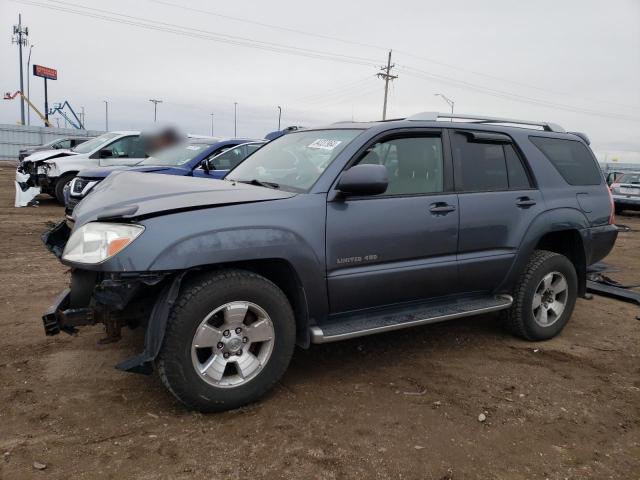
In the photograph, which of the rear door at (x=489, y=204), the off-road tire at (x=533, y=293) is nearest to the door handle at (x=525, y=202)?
the rear door at (x=489, y=204)

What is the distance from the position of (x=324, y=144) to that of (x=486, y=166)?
4.50ft

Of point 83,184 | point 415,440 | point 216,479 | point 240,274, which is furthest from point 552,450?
point 83,184

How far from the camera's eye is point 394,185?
12.0ft

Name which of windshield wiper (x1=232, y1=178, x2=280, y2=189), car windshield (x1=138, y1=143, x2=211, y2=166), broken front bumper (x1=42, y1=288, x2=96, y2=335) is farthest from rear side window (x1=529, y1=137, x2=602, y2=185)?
car windshield (x1=138, y1=143, x2=211, y2=166)

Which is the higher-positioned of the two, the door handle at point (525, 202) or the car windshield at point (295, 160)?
the car windshield at point (295, 160)

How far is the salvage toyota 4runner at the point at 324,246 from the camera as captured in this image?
112 inches

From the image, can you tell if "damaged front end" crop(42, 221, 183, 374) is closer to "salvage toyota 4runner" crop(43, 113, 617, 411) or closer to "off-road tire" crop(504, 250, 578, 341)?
"salvage toyota 4runner" crop(43, 113, 617, 411)

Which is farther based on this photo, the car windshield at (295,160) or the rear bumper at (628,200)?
the rear bumper at (628,200)

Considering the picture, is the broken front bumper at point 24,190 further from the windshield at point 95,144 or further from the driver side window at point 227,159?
the driver side window at point 227,159

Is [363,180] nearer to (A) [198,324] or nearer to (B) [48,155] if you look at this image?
(A) [198,324]

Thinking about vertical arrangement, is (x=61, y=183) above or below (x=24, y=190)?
above

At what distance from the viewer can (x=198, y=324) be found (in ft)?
9.41

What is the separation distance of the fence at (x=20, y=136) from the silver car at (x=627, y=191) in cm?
3265

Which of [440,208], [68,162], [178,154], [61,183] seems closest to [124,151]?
[68,162]
